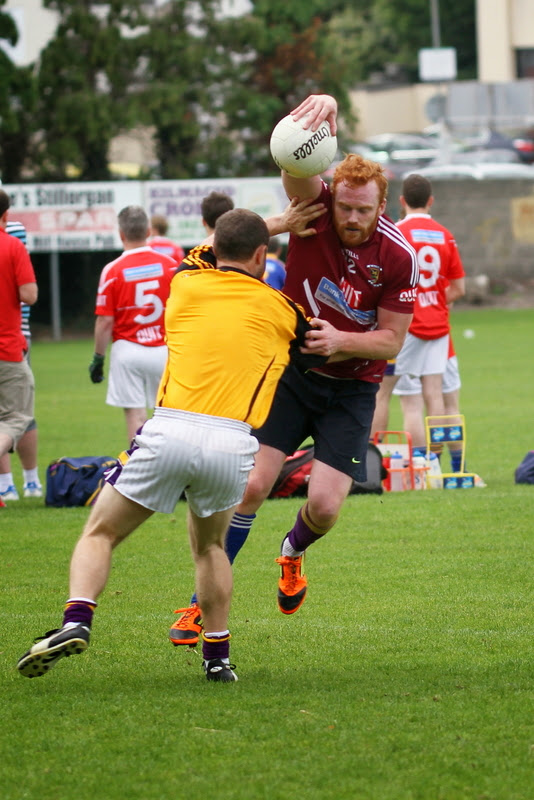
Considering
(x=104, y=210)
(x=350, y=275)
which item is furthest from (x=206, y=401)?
(x=104, y=210)

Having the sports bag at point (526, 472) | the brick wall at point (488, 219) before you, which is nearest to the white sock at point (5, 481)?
the sports bag at point (526, 472)

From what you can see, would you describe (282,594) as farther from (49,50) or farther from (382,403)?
(49,50)

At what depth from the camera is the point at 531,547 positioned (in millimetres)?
8234

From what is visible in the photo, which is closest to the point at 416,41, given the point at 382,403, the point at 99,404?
the point at 99,404

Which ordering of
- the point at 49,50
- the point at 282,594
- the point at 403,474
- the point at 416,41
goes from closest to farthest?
the point at 282,594 < the point at 403,474 < the point at 49,50 < the point at 416,41

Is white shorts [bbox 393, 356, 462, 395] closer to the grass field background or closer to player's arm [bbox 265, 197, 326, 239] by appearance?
the grass field background

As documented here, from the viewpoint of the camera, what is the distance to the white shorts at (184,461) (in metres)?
4.98

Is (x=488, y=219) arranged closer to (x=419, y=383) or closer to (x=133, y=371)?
(x=419, y=383)

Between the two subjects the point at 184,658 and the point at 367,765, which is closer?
the point at 367,765

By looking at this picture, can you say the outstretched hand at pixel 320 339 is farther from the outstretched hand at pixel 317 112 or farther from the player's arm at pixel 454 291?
the player's arm at pixel 454 291

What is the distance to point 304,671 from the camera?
5.59 m

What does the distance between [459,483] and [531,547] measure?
2.65 metres

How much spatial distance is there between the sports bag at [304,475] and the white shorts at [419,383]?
1.22 m

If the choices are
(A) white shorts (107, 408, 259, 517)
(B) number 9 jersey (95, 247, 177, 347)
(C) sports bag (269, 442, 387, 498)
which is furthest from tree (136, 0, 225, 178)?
(A) white shorts (107, 408, 259, 517)
